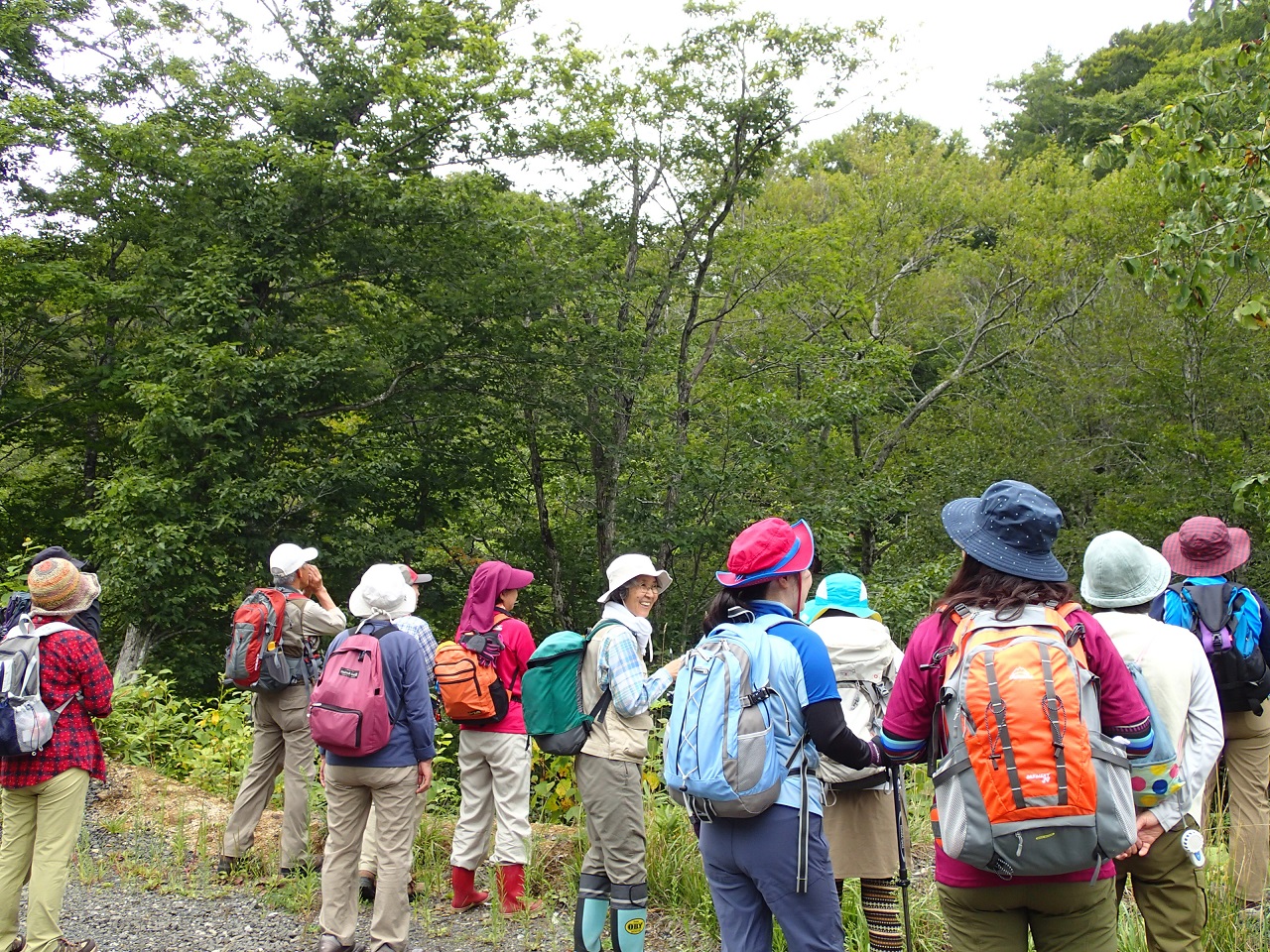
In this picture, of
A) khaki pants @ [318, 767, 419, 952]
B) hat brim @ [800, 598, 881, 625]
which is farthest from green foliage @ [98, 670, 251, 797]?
hat brim @ [800, 598, 881, 625]

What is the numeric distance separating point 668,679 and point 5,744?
2.69 metres

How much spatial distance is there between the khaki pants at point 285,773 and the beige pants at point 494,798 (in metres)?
1.04

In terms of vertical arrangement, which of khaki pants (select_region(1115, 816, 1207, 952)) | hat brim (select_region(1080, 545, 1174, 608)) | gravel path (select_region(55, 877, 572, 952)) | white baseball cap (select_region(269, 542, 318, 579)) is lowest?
gravel path (select_region(55, 877, 572, 952))

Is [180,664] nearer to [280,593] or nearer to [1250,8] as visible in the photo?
[280,593]

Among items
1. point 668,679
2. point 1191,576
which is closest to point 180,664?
point 668,679

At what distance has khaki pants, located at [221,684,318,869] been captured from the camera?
560 cm

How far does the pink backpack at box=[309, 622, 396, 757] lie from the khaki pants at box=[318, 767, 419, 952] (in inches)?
8.9

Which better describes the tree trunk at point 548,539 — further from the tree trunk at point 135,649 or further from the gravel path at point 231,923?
the gravel path at point 231,923

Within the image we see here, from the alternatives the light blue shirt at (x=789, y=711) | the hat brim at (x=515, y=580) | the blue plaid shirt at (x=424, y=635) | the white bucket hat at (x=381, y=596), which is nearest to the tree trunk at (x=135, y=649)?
the blue plaid shirt at (x=424, y=635)

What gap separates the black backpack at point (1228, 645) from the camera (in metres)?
4.17

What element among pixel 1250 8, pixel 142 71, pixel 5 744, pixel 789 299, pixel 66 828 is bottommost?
pixel 66 828

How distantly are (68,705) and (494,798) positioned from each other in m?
2.03

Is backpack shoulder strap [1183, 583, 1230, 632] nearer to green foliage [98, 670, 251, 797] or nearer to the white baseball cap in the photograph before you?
the white baseball cap

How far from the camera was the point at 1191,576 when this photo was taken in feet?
14.1
